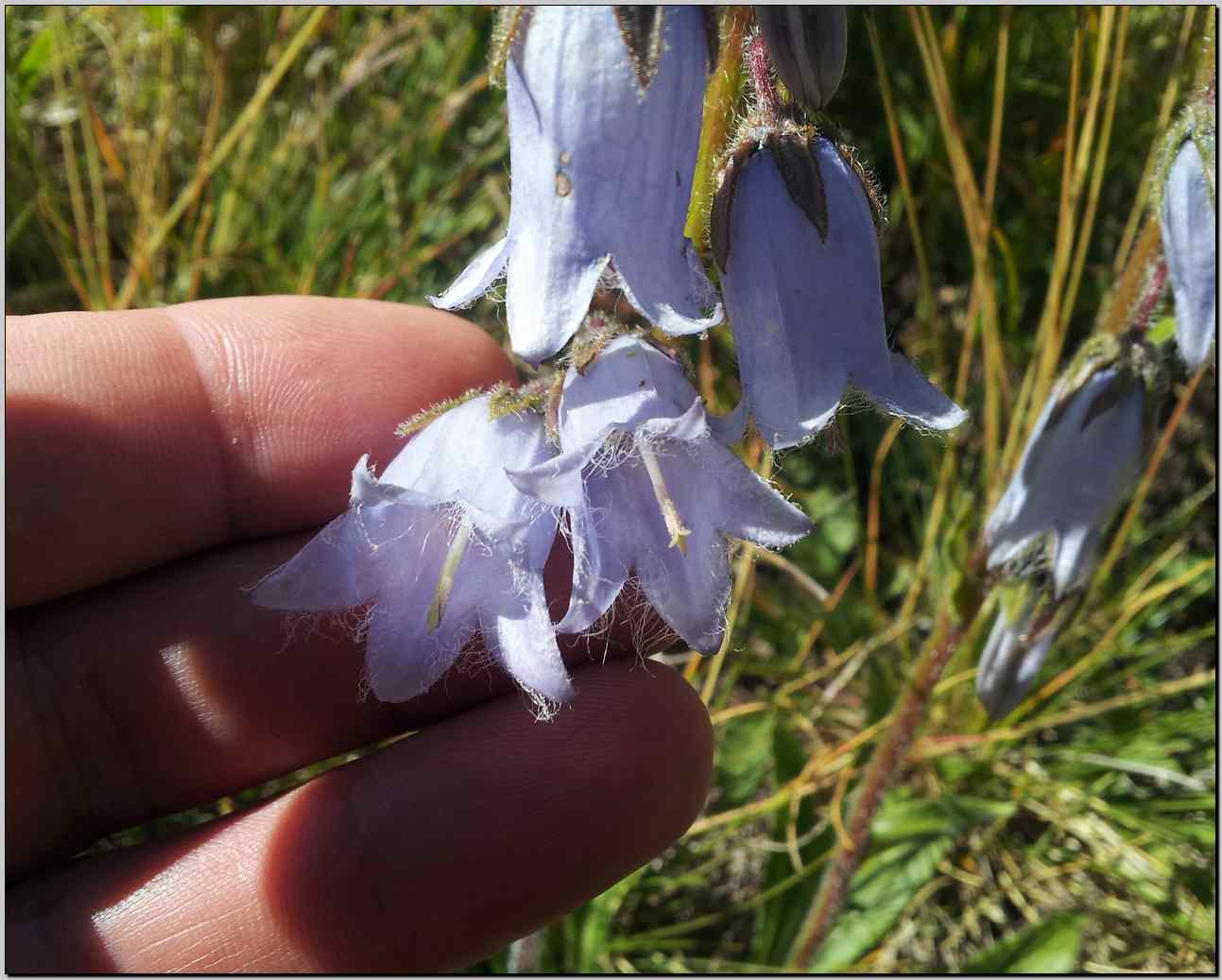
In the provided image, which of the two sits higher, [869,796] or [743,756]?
[869,796]

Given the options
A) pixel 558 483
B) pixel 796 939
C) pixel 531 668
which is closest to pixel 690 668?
pixel 796 939

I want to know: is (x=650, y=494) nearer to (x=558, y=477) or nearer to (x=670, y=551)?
(x=670, y=551)

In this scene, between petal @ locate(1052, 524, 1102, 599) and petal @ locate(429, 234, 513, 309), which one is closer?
petal @ locate(429, 234, 513, 309)

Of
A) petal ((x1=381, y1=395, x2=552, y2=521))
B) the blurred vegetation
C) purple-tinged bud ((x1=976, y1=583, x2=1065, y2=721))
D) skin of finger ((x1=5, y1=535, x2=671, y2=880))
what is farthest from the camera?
the blurred vegetation

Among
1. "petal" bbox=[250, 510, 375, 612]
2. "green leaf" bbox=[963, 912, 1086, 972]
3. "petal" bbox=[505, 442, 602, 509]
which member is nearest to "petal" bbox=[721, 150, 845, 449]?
"petal" bbox=[505, 442, 602, 509]

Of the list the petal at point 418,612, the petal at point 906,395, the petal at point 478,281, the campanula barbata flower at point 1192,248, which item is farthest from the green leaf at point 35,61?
the campanula barbata flower at point 1192,248

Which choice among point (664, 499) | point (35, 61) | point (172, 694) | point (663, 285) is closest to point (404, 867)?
point (172, 694)

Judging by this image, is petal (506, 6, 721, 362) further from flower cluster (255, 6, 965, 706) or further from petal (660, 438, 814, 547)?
petal (660, 438, 814, 547)
